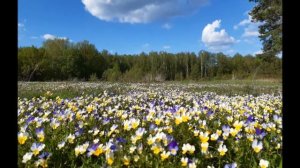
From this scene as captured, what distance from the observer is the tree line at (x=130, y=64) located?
46.3m

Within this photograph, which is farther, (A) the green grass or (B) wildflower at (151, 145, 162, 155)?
(A) the green grass

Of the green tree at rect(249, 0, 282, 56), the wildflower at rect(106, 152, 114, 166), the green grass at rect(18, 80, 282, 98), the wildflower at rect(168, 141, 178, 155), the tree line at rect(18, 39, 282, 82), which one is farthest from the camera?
the tree line at rect(18, 39, 282, 82)

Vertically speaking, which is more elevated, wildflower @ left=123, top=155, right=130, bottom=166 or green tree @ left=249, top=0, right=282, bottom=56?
green tree @ left=249, top=0, right=282, bottom=56

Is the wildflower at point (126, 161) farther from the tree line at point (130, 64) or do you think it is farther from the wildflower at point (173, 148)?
the tree line at point (130, 64)

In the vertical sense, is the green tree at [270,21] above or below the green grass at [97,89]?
above

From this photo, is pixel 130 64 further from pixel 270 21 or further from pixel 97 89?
pixel 97 89

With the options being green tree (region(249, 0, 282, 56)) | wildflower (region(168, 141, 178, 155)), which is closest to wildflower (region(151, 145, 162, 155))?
wildflower (region(168, 141, 178, 155))

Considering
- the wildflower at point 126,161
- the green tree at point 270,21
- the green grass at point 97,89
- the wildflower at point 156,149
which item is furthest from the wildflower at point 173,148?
the green tree at point 270,21

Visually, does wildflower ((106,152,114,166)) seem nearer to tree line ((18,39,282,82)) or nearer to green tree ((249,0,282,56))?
green tree ((249,0,282,56))

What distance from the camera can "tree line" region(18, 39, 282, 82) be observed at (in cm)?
4631

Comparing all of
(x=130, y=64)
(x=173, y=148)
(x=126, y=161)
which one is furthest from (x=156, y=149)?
(x=130, y=64)

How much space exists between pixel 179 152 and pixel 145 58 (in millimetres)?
80403
